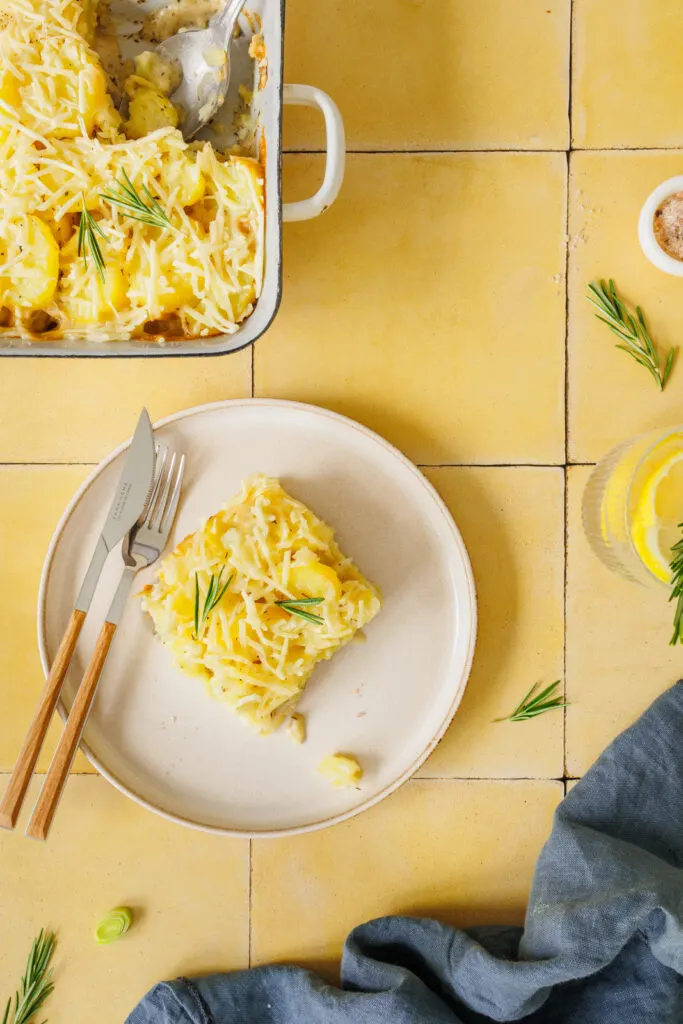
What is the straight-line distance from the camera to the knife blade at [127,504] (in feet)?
3.95

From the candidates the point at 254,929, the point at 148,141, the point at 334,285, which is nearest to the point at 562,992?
the point at 254,929

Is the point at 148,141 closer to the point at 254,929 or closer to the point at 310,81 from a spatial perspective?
the point at 310,81

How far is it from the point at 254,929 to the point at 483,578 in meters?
0.65

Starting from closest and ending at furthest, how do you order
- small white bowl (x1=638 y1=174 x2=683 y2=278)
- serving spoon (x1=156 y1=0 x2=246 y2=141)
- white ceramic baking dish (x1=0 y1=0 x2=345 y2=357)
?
white ceramic baking dish (x1=0 y1=0 x2=345 y2=357), serving spoon (x1=156 y1=0 x2=246 y2=141), small white bowl (x1=638 y1=174 x2=683 y2=278)

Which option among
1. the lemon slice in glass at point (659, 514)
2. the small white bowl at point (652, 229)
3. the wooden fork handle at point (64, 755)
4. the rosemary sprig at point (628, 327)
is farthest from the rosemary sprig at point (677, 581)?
the wooden fork handle at point (64, 755)

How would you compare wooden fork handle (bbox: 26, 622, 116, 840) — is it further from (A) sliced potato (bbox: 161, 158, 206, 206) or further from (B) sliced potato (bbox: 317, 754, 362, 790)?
(A) sliced potato (bbox: 161, 158, 206, 206)

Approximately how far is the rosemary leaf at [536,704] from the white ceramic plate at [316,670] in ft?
0.41

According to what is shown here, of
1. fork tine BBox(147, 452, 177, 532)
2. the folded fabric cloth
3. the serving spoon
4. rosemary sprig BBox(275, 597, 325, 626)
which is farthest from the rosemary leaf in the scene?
the serving spoon

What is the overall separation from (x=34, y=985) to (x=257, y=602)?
0.74 m

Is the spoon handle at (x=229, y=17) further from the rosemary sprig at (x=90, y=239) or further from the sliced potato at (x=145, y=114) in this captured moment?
the rosemary sprig at (x=90, y=239)

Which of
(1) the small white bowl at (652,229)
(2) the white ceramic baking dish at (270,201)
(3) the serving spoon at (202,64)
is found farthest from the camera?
(1) the small white bowl at (652,229)

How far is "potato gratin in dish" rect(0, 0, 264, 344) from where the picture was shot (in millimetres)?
1016

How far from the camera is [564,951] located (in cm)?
118

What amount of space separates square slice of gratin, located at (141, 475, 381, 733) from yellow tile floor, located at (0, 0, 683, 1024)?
23cm
